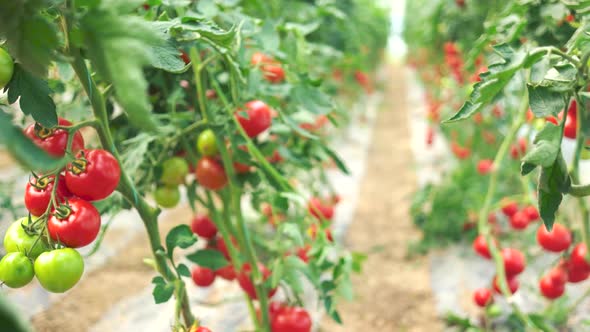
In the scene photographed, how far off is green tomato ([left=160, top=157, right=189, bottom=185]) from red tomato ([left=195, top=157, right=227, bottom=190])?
0.11 ft

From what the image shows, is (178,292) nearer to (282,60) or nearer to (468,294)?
(282,60)

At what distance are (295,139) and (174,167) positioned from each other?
1.49ft

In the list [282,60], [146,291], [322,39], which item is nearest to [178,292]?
[282,60]

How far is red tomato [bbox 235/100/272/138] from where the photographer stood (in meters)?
0.94

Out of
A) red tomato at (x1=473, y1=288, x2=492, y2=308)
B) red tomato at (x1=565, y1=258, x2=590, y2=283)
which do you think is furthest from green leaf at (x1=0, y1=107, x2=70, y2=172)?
red tomato at (x1=473, y1=288, x2=492, y2=308)

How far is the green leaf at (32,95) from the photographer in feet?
1.82

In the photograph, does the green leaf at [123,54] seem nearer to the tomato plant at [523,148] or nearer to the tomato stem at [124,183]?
the tomato stem at [124,183]

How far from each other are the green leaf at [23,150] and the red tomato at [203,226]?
0.77 metres

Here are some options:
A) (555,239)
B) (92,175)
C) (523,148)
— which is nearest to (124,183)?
A: (92,175)

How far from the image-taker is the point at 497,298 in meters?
1.65

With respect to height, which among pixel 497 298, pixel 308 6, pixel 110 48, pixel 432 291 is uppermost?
pixel 110 48

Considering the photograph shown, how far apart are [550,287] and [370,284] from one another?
2.92 feet

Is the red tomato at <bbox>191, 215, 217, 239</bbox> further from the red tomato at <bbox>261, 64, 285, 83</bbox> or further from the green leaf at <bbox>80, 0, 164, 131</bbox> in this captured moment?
the green leaf at <bbox>80, 0, 164, 131</bbox>

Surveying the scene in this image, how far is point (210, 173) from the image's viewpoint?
0.98 meters
